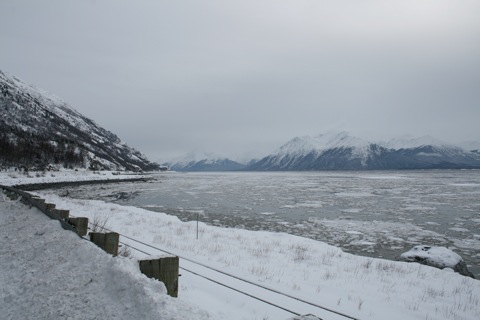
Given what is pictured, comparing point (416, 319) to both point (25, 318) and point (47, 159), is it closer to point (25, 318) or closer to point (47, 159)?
point (25, 318)

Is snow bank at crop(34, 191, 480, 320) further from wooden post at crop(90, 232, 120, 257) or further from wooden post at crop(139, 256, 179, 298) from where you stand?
wooden post at crop(90, 232, 120, 257)

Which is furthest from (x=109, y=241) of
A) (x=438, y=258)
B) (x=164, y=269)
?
(x=438, y=258)

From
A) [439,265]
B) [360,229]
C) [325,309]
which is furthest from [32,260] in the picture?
[360,229]

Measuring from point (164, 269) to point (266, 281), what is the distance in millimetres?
3827

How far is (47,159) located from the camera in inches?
3600

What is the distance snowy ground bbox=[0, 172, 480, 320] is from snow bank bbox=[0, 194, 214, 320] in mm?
20

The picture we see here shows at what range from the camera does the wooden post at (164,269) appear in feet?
13.8

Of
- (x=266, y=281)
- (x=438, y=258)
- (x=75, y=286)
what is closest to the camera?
(x=75, y=286)

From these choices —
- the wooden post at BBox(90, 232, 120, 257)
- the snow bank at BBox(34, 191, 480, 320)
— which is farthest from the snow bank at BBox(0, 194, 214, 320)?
the snow bank at BBox(34, 191, 480, 320)

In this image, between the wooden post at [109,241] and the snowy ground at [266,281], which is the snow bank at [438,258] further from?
the wooden post at [109,241]

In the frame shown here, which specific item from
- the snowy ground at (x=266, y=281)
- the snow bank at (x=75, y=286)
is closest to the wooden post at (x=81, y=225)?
the snow bank at (x=75, y=286)

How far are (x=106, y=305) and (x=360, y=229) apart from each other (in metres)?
16.2

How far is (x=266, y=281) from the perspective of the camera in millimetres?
7387

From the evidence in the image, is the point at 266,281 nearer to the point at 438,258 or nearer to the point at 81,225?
the point at 81,225
